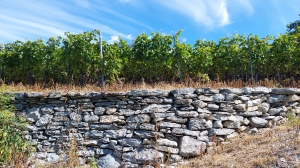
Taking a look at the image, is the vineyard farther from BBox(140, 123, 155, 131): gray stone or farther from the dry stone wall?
BBox(140, 123, 155, 131): gray stone

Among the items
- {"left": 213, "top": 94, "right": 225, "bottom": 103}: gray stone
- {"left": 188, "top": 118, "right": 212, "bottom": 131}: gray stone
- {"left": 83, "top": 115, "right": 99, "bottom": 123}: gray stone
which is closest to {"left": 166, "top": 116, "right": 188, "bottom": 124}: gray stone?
{"left": 188, "top": 118, "right": 212, "bottom": 131}: gray stone

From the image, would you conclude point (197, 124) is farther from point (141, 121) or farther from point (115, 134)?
point (115, 134)

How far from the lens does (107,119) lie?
16.5 ft

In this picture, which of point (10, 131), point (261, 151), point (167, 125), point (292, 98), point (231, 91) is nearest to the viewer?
point (261, 151)

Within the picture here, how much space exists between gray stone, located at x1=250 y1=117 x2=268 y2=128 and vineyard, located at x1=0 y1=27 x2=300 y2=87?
3050 mm

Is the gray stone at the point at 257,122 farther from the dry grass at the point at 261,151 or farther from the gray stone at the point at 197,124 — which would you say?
the gray stone at the point at 197,124

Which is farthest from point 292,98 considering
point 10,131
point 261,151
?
point 10,131

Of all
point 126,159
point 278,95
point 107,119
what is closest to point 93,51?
point 107,119

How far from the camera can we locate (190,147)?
466cm

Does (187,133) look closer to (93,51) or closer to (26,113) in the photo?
(26,113)

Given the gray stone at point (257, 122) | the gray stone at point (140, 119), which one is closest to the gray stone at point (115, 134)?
the gray stone at point (140, 119)

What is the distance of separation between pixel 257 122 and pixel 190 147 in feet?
5.71

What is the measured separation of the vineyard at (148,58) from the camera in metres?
8.77

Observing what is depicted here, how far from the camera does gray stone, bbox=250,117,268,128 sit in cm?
527
